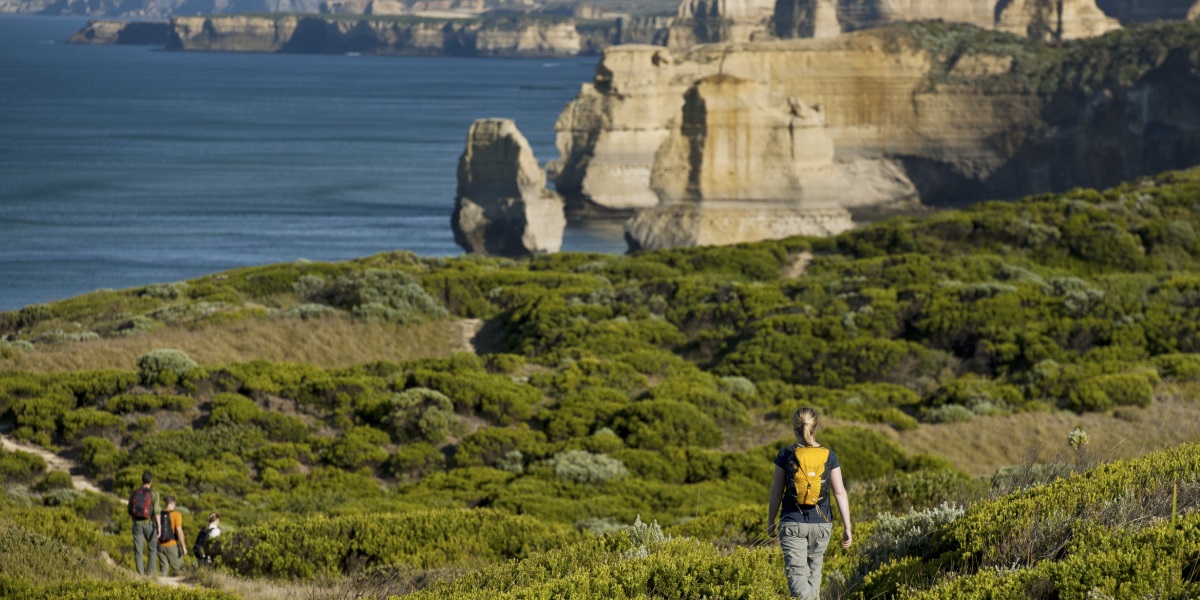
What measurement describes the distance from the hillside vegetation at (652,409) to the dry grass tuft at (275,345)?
219 mm

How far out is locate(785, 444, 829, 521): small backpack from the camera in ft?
25.9

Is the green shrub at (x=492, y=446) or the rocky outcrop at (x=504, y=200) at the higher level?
the green shrub at (x=492, y=446)

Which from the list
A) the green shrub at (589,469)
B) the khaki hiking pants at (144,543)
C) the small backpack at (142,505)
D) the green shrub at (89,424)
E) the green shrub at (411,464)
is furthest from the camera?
the green shrub at (411,464)

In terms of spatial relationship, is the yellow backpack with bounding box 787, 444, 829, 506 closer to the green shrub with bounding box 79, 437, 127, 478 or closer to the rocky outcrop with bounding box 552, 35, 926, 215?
the green shrub with bounding box 79, 437, 127, 478

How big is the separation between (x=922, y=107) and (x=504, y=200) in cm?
3288

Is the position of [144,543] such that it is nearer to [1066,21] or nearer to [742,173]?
[742,173]

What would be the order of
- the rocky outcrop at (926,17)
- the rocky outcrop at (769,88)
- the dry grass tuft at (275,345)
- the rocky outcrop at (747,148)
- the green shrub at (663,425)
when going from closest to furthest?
the green shrub at (663,425) < the dry grass tuft at (275,345) < the rocky outcrop at (747,148) < the rocky outcrop at (769,88) < the rocky outcrop at (926,17)

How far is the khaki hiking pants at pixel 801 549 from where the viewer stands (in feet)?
Result: 25.8

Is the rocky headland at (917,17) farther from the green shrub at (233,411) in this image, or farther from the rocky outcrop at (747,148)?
the green shrub at (233,411)

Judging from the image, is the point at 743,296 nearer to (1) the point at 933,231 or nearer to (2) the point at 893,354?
(2) the point at 893,354

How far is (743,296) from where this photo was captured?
29.1 m

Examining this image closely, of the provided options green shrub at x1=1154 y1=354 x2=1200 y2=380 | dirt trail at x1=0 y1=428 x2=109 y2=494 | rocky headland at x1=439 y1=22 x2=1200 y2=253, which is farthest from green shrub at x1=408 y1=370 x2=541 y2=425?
rocky headland at x1=439 y1=22 x2=1200 y2=253

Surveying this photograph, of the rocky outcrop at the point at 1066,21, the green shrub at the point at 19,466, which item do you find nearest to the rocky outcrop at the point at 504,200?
the rocky outcrop at the point at 1066,21

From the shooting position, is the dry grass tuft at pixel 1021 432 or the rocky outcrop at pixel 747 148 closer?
the dry grass tuft at pixel 1021 432
